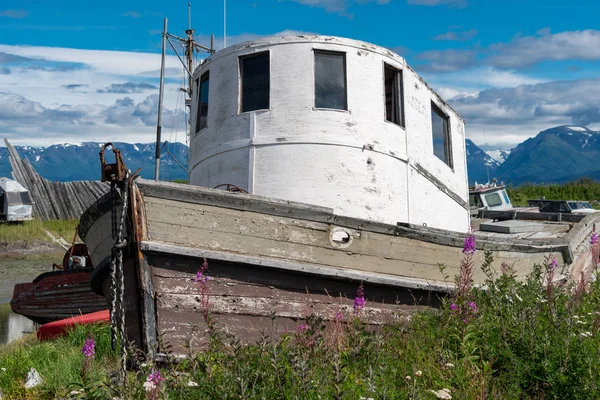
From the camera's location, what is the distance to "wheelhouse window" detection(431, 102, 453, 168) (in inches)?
332

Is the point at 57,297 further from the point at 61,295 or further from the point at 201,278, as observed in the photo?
the point at 201,278

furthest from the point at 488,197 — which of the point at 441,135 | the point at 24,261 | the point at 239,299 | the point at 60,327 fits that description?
the point at 239,299

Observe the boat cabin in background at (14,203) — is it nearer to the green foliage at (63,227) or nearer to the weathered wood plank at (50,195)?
the weathered wood plank at (50,195)

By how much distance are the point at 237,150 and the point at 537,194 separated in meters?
28.5

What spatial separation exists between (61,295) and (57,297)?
145 mm

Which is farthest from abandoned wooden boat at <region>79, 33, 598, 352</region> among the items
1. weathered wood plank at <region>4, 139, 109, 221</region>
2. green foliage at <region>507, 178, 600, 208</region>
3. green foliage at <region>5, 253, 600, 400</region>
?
green foliage at <region>507, 178, 600, 208</region>

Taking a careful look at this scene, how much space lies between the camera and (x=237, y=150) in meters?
7.21

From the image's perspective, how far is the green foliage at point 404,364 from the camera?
3.96 m

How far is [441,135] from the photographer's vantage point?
28.4 feet

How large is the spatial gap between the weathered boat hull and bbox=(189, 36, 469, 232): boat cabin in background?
0.93 metres

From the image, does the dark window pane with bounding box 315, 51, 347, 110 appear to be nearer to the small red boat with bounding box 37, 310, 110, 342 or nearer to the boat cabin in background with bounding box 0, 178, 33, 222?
the small red boat with bounding box 37, 310, 110, 342

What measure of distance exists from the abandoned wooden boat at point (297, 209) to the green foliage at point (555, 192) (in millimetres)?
24557

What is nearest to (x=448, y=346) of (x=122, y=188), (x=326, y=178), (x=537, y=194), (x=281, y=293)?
(x=281, y=293)

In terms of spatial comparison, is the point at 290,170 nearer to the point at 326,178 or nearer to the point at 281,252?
the point at 326,178
